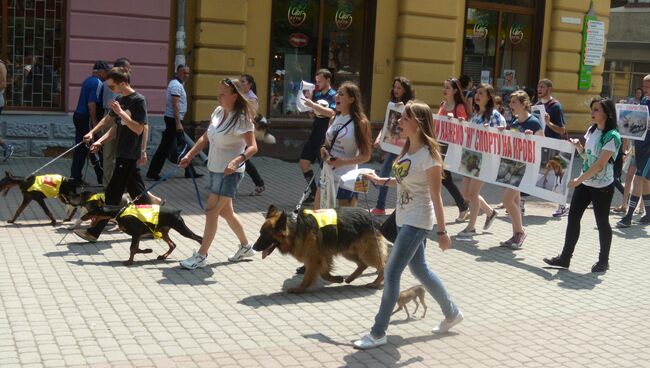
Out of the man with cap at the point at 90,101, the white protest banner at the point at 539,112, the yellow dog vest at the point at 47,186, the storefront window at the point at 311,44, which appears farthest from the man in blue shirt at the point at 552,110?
the yellow dog vest at the point at 47,186

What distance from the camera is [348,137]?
9180 millimetres

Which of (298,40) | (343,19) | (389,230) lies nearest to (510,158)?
(389,230)

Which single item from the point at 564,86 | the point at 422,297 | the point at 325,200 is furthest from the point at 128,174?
the point at 564,86

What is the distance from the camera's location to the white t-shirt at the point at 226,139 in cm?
856

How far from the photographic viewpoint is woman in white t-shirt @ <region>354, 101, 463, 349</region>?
6621mm

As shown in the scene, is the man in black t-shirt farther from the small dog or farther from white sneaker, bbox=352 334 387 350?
white sneaker, bbox=352 334 387 350

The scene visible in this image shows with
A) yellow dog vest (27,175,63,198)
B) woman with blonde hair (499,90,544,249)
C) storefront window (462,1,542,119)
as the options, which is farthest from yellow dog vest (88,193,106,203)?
storefront window (462,1,542,119)

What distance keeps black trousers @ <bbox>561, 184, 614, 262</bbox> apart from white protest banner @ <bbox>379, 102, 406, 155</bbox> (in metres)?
2.87

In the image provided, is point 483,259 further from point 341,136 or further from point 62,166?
point 62,166

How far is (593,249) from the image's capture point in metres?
10.8

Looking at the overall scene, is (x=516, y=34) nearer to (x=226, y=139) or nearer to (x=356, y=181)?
(x=356, y=181)

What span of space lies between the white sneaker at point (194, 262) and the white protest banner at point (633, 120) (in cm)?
674

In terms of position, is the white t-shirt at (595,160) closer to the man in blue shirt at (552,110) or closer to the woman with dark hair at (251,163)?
the man in blue shirt at (552,110)

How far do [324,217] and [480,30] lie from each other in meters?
13.1
